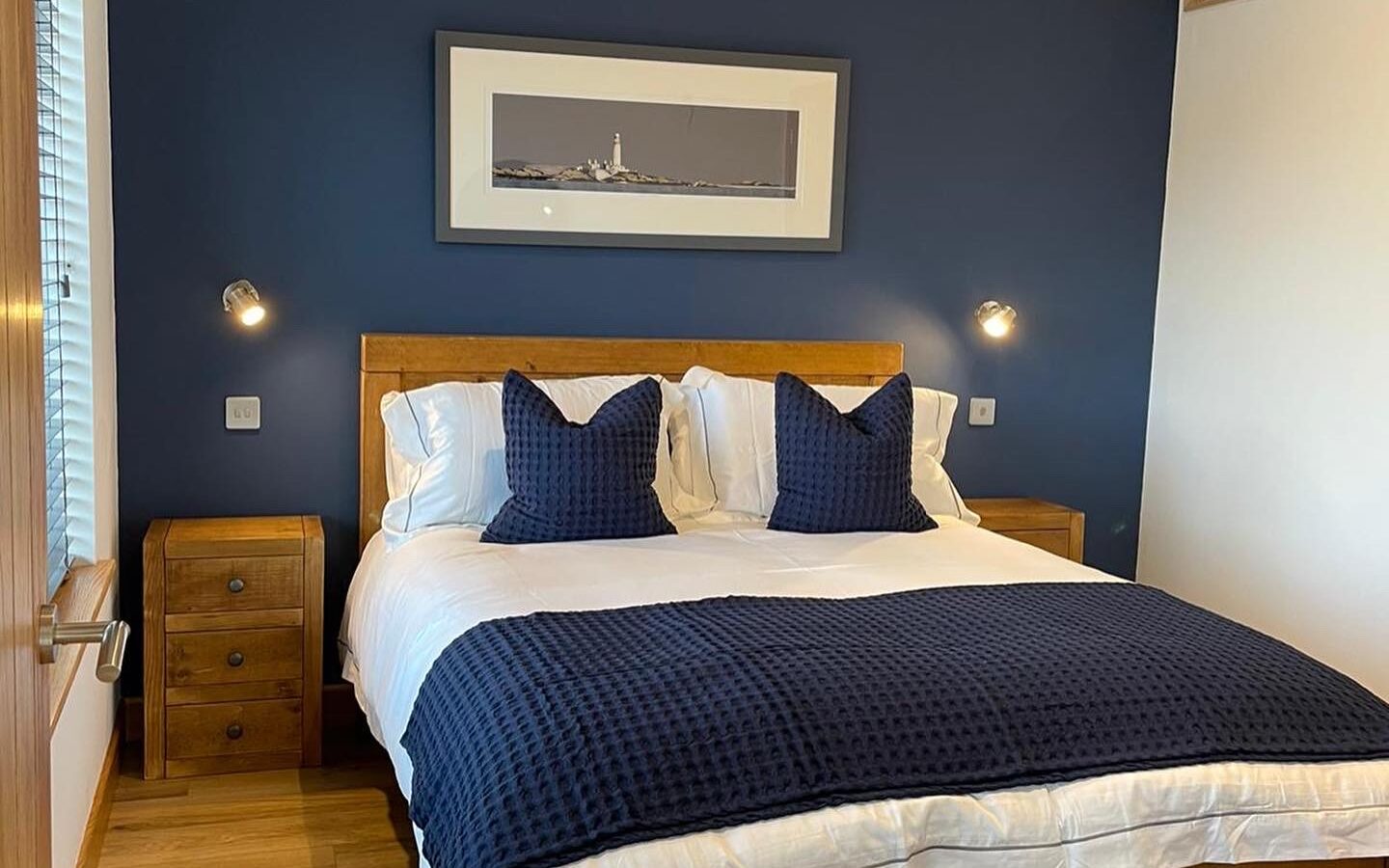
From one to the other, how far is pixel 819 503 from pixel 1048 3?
198 cm

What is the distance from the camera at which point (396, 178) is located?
3.71m

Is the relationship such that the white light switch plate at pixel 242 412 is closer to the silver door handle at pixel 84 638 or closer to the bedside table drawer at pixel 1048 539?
the bedside table drawer at pixel 1048 539

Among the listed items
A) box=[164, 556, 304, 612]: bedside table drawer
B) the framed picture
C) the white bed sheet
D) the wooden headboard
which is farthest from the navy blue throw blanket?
the framed picture

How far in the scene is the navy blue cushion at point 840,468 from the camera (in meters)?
3.43

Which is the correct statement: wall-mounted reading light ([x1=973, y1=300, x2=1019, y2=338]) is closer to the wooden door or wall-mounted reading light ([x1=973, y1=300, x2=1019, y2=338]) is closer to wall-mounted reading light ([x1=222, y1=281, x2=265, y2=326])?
wall-mounted reading light ([x1=222, y1=281, x2=265, y2=326])

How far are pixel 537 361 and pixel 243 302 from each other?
84cm

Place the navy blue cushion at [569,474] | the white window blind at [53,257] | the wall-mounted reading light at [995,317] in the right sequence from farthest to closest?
the wall-mounted reading light at [995,317]
the navy blue cushion at [569,474]
the white window blind at [53,257]

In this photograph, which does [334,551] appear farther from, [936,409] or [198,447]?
[936,409]

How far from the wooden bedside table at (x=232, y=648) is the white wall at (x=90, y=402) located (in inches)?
5.2

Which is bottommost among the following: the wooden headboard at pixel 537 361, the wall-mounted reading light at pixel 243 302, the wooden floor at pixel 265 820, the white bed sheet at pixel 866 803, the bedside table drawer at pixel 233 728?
the wooden floor at pixel 265 820

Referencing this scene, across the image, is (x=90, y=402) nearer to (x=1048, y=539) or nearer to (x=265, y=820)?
(x=265, y=820)

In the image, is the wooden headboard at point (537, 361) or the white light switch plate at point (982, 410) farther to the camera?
the white light switch plate at point (982, 410)

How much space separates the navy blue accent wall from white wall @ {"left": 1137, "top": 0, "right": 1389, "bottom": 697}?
15 centimetres

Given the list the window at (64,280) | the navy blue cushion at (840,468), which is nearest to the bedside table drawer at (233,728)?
the window at (64,280)
